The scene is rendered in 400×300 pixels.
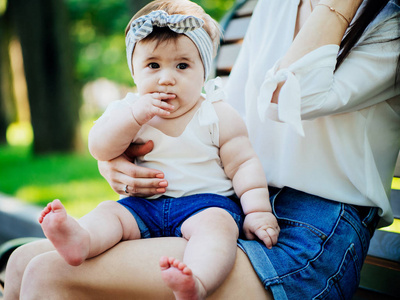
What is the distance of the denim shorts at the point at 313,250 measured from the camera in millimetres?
1218

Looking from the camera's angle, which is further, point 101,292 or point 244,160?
point 244,160

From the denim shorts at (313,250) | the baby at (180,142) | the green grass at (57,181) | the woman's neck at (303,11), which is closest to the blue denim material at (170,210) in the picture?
the baby at (180,142)

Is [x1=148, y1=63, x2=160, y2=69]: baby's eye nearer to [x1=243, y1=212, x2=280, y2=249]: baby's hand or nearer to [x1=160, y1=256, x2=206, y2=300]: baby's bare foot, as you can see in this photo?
[x1=243, y1=212, x2=280, y2=249]: baby's hand

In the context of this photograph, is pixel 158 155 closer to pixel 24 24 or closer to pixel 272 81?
pixel 272 81

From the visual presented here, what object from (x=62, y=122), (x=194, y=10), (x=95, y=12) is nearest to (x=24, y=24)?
(x=62, y=122)

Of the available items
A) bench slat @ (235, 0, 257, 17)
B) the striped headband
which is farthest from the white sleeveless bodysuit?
bench slat @ (235, 0, 257, 17)

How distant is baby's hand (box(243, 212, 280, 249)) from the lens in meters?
1.29

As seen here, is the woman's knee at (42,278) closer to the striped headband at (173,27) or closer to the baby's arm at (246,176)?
the baby's arm at (246,176)

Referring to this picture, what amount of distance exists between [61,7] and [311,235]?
681cm

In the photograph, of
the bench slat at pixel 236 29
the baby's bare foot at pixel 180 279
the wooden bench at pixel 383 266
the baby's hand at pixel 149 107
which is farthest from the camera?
the bench slat at pixel 236 29

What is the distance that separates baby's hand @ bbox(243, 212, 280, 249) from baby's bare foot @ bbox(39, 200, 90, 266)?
0.51 metres

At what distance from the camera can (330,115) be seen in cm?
142

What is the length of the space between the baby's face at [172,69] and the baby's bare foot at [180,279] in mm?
608

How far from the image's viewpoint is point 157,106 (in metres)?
1.36
